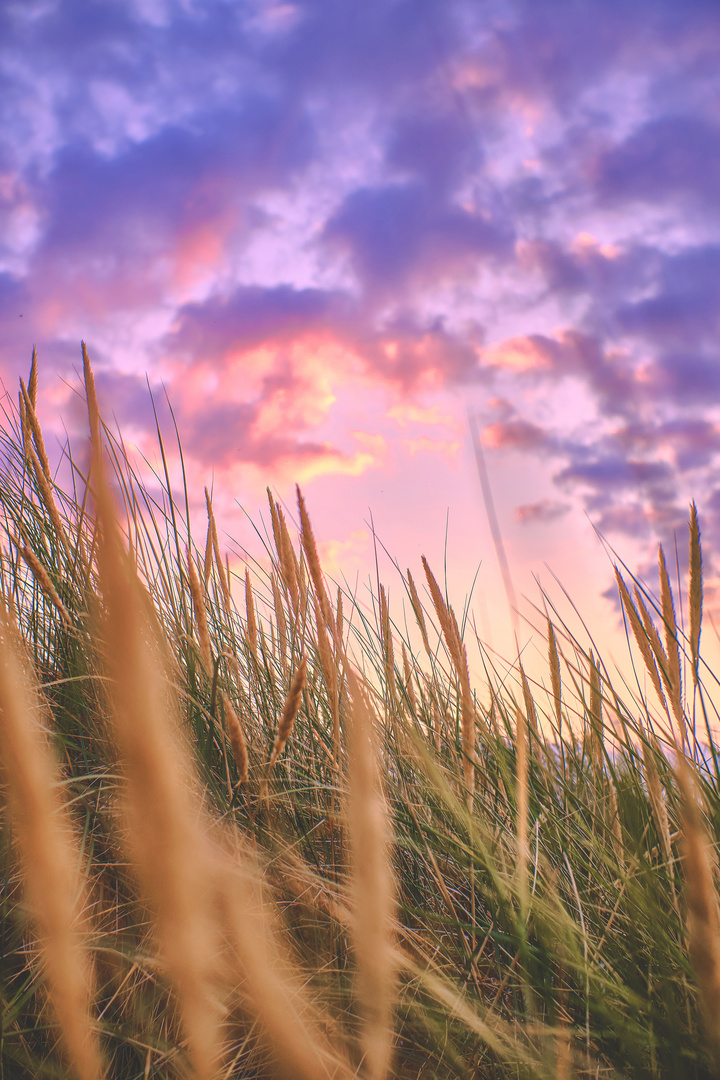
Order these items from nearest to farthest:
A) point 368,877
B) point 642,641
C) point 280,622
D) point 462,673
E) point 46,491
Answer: point 368,877 < point 462,673 < point 642,641 < point 46,491 < point 280,622

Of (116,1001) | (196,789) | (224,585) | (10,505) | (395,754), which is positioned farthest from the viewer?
(224,585)

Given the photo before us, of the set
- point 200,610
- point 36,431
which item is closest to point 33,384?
point 36,431

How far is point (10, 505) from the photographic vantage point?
155cm

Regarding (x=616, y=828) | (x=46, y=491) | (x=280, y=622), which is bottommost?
(x=616, y=828)

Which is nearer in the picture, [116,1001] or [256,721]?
[116,1001]

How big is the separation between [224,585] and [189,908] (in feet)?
4.77

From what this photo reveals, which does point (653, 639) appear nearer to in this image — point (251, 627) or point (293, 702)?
point (293, 702)

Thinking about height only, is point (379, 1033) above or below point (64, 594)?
below

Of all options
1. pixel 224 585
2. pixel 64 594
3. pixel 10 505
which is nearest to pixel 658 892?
pixel 224 585

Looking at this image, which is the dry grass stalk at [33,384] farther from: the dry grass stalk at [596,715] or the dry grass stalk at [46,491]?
the dry grass stalk at [596,715]

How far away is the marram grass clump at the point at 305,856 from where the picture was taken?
0.30 metres

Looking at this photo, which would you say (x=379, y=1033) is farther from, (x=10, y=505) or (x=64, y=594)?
(x=10, y=505)

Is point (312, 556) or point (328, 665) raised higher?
point (312, 556)

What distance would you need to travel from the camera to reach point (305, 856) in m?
1.16
